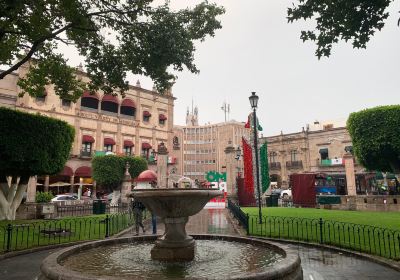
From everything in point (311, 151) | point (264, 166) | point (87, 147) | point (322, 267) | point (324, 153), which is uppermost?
point (87, 147)

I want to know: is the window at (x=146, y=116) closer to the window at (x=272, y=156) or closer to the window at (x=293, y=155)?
the window at (x=272, y=156)

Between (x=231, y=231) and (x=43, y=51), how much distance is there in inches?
461

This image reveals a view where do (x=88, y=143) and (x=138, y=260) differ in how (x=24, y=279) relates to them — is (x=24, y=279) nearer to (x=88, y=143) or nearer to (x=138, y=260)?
(x=138, y=260)

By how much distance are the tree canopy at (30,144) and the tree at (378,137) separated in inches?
875

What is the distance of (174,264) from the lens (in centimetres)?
633

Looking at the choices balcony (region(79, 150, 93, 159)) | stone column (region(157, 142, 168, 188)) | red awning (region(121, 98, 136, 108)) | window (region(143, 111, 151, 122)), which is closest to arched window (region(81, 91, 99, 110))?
red awning (region(121, 98, 136, 108))

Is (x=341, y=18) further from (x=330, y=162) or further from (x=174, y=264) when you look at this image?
(x=330, y=162)

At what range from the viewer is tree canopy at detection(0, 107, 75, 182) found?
15844 mm

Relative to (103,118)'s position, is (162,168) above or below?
below

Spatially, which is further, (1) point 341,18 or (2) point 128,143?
(2) point 128,143

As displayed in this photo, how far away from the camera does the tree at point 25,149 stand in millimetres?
15875

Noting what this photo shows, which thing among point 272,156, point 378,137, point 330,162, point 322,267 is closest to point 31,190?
point 322,267

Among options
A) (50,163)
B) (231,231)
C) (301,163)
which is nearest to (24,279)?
(231,231)

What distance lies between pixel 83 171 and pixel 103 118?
28.3ft
